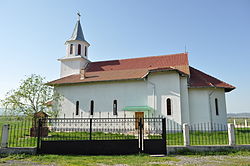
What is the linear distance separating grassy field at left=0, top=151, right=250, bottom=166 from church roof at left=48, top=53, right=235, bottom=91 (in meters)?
10.3

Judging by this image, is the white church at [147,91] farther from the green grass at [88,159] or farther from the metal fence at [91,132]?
the green grass at [88,159]

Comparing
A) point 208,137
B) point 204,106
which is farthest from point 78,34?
point 208,137

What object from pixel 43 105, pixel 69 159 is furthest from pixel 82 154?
pixel 43 105

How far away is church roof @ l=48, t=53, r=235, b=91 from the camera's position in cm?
1875

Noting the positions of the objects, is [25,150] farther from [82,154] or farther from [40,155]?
[82,154]

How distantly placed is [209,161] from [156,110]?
10448mm

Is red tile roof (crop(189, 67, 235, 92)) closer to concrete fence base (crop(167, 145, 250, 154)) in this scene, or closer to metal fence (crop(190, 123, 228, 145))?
metal fence (crop(190, 123, 228, 145))

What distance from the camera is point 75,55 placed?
24906 mm

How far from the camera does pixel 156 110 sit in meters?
17.8

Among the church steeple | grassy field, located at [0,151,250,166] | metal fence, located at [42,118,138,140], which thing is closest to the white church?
metal fence, located at [42,118,138,140]

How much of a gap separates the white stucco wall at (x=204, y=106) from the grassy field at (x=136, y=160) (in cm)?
938

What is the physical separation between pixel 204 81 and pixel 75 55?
15.9 meters

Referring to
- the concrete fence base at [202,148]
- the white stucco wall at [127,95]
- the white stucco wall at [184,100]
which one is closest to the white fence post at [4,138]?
the concrete fence base at [202,148]

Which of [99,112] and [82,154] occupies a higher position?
[99,112]
